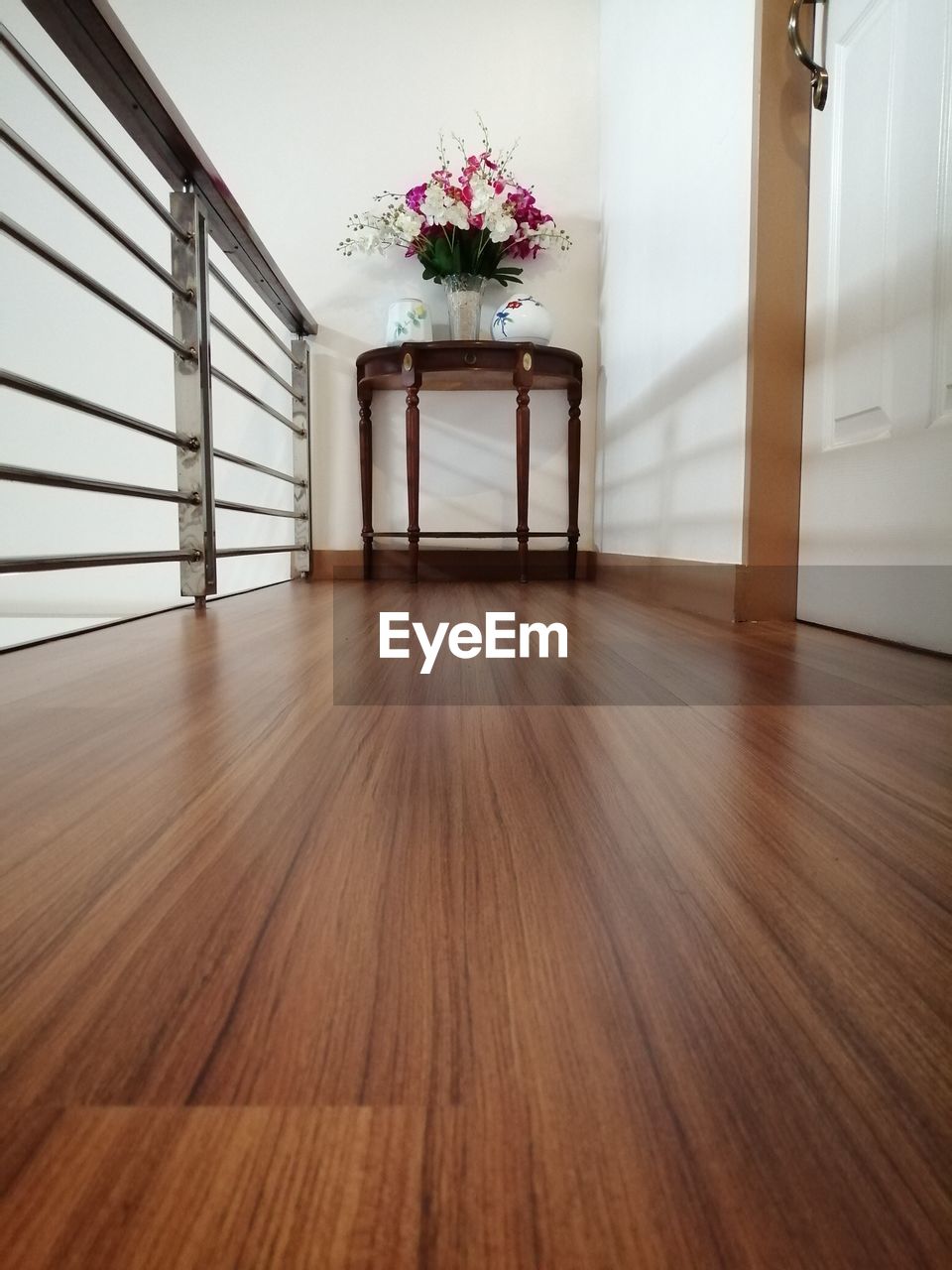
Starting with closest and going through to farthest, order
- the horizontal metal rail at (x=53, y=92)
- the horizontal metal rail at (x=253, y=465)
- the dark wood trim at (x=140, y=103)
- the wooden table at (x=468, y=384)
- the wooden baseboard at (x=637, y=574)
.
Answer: the horizontal metal rail at (x=53, y=92) < the dark wood trim at (x=140, y=103) < the wooden baseboard at (x=637, y=574) < the horizontal metal rail at (x=253, y=465) < the wooden table at (x=468, y=384)

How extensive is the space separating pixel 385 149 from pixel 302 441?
0.96 metres

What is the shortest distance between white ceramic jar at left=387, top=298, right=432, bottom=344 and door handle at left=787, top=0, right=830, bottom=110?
1.34 meters

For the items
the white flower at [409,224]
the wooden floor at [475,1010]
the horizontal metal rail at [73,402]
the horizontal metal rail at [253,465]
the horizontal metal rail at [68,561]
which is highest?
the white flower at [409,224]

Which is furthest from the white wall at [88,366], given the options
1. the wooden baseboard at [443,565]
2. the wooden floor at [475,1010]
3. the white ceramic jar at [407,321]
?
the wooden floor at [475,1010]

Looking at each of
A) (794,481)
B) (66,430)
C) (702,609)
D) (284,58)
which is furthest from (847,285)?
(66,430)

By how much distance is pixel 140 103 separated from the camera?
1.11 metres

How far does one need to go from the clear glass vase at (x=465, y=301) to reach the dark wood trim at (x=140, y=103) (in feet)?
2.42

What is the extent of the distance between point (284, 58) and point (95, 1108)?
3112mm

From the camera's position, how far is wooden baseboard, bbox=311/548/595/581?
2.61 m

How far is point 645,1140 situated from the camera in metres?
0.17

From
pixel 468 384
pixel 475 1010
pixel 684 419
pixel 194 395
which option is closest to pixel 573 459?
pixel 468 384

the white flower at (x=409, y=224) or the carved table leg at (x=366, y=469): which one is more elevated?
the white flower at (x=409, y=224)

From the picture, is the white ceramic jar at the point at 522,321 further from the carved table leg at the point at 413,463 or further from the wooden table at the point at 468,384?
the carved table leg at the point at 413,463

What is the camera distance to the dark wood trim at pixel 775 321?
1.22 meters
